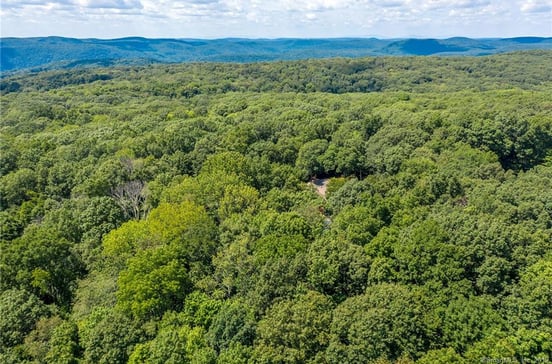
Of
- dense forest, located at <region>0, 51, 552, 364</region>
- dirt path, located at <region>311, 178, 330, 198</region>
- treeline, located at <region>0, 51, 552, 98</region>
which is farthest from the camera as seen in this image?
treeline, located at <region>0, 51, 552, 98</region>

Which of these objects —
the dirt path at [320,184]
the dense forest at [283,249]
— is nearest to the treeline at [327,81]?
the dirt path at [320,184]

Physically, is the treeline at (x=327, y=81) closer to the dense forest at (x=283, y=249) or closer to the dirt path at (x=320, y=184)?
the dirt path at (x=320, y=184)

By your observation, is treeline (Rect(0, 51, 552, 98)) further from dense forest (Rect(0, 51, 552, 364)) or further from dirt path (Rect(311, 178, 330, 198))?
dense forest (Rect(0, 51, 552, 364))

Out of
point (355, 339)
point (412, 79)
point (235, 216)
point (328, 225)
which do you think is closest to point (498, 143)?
point (328, 225)

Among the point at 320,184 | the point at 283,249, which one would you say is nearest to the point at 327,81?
the point at 320,184

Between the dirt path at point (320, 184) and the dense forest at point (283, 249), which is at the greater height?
the dense forest at point (283, 249)

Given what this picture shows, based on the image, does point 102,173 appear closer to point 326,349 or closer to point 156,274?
point 156,274

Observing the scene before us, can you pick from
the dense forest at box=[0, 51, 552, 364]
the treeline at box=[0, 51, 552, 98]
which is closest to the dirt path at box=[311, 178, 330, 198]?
the dense forest at box=[0, 51, 552, 364]

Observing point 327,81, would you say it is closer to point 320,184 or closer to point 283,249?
point 320,184

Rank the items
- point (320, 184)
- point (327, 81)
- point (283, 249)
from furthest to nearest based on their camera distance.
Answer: point (327, 81) < point (320, 184) < point (283, 249)

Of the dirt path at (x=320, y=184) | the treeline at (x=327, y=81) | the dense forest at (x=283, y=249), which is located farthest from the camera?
the treeline at (x=327, y=81)
